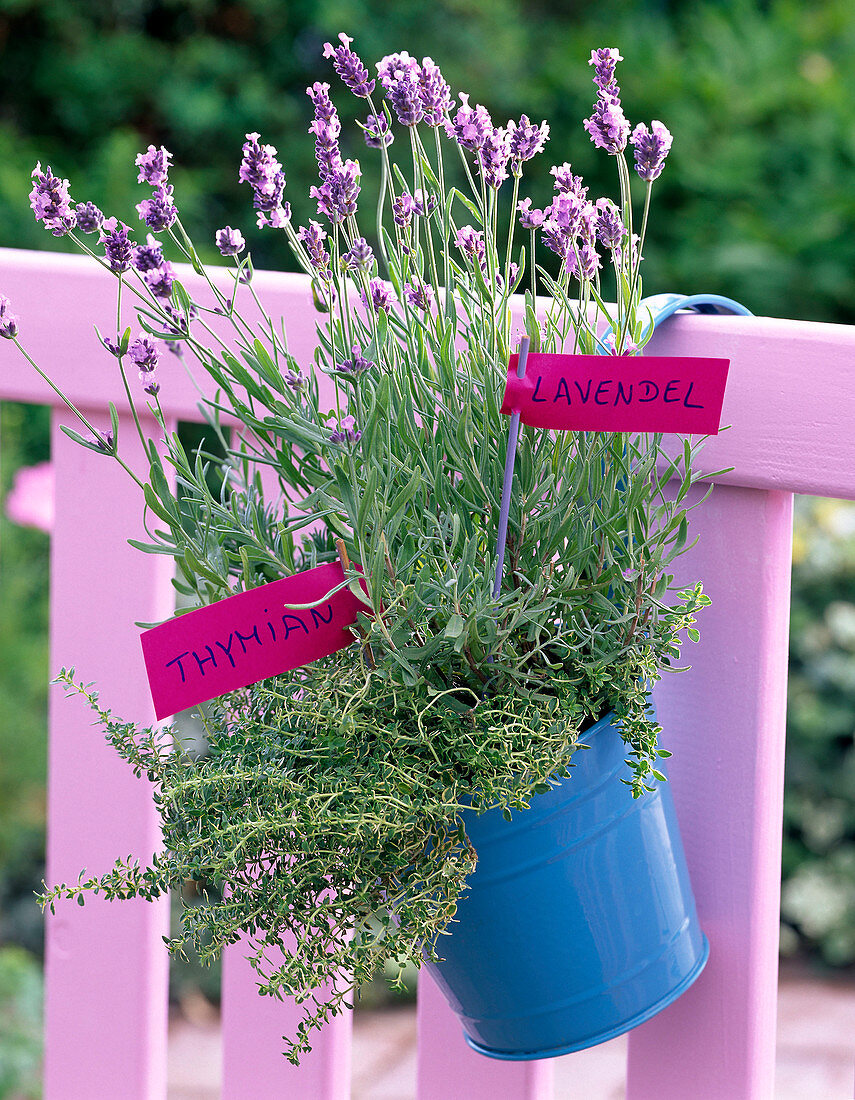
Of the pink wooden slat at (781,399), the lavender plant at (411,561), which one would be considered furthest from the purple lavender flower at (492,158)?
the pink wooden slat at (781,399)

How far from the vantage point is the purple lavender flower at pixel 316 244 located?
783 millimetres

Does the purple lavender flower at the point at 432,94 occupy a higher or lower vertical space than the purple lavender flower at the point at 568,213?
higher

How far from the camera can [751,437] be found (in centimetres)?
91

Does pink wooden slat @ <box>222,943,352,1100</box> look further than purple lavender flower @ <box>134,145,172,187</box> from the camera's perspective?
Yes

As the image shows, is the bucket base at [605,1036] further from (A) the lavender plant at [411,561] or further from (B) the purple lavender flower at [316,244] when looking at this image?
(B) the purple lavender flower at [316,244]

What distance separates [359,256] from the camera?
2.52 ft

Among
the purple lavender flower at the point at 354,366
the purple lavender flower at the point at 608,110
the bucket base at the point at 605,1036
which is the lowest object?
the bucket base at the point at 605,1036

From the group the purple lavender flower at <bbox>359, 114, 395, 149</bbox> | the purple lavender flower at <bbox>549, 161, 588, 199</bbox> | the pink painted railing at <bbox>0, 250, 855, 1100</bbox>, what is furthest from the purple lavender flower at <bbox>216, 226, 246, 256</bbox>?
the pink painted railing at <bbox>0, 250, 855, 1100</bbox>

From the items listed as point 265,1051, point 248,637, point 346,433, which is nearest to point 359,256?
point 346,433

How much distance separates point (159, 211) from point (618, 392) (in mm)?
299

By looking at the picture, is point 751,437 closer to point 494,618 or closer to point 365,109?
point 494,618

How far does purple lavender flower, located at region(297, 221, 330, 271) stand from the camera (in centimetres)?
78

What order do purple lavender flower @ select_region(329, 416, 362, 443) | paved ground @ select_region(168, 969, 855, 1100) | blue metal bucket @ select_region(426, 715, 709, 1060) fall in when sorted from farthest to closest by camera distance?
paved ground @ select_region(168, 969, 855, 1100)
blue metal bucket @ select_region(426, 715, 709, 1060)
purple lavender flower @ select_region(329, 416, 362, 443)

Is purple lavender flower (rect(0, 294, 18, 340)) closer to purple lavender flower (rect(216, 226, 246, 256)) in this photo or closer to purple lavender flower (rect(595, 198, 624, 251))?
purple lavender flower (rect(216, 226, 246, 256))
